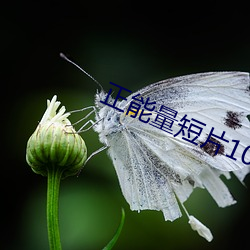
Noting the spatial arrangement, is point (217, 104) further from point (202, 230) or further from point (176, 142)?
point (202, 230)

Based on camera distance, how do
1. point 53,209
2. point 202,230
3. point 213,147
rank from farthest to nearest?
point 213,147, point 202,230, point 53,209

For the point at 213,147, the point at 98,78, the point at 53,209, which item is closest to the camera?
the point at 53,209

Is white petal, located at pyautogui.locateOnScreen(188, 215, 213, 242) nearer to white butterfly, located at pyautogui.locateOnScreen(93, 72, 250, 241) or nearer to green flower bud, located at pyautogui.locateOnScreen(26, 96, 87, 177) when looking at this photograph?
white butterfly, located at pyautogui.locateOnScreen(93, 72, 250, 241)

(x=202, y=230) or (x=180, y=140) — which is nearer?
(x=202, y=230)

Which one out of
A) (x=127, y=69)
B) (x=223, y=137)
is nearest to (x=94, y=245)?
(x=223, y=137)

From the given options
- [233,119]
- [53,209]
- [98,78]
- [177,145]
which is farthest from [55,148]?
[98,78]

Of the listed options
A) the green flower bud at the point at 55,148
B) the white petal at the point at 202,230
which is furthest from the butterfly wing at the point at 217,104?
the green flower bud at the point at 55,148

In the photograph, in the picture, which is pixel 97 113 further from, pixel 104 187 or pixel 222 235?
pixel 222 235

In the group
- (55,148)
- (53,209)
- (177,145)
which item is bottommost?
(53,209)
